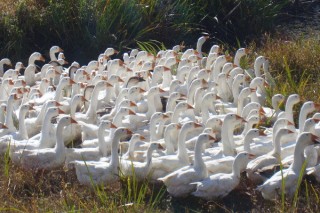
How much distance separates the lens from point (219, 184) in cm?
684

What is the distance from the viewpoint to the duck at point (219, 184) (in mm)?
6809

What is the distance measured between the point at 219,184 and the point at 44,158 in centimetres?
167

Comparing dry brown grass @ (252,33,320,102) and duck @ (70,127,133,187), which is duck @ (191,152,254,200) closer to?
duck @ (70,127,133,187)

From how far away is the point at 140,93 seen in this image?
884 centimetres

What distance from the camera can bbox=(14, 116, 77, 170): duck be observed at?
24.8ft

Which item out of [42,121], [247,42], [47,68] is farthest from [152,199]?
[247,42]

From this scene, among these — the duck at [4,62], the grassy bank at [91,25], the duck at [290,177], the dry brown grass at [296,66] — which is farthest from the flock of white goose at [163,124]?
the grassy bank at [91,25]

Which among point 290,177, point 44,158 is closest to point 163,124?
point 44,158

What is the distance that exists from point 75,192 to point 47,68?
3.29 m

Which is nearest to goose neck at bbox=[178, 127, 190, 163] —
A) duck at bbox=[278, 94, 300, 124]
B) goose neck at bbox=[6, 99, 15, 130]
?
duck at bbox=[278, 94, 300, 124]

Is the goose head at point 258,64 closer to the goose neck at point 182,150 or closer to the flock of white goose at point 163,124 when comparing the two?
the flock of white goose at point 163,124

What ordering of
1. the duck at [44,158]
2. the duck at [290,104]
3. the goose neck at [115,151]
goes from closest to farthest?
the goose neck at [115,151]
the duck at [44,158]
the duck at [290,104]

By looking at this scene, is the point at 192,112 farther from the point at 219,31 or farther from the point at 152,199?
→ the point at 219,31

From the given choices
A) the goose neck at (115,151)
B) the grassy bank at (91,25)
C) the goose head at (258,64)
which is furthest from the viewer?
the grassy bank at (91,25)
